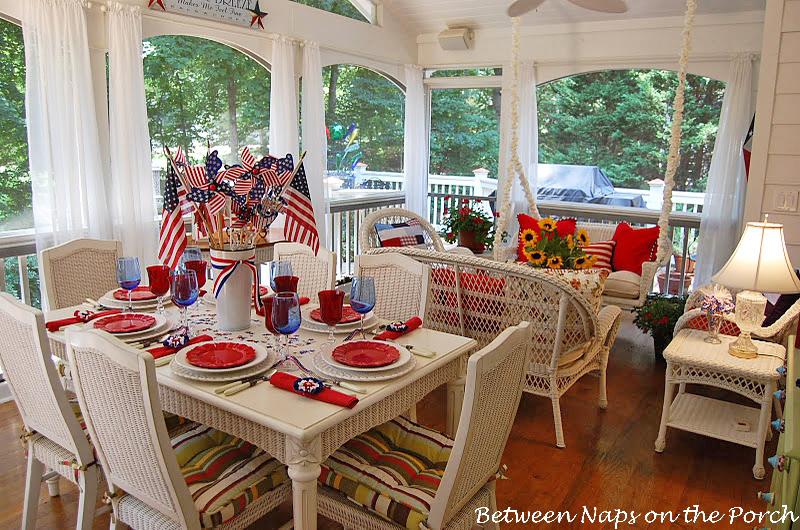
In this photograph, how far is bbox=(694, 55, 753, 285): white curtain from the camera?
16.8 ft

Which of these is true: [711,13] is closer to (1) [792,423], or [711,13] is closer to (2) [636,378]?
(2) [636,378]

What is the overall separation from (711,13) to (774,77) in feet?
6.51

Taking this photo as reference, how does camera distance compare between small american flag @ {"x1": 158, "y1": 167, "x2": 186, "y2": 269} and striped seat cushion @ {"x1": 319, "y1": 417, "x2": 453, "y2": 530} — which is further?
small american flag @ {"x1": 158, "y1": 167, "x2": 186, "y2": 269}

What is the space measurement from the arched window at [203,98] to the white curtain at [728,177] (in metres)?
3.82

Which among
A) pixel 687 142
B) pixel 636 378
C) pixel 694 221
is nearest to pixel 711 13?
pixel 687 142

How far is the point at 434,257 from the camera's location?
314 centimetres

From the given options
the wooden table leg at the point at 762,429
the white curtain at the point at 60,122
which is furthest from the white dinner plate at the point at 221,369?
the wooden table leg at the point at 762,429

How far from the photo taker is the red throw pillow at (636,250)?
195 inches

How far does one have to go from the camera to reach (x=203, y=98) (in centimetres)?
484

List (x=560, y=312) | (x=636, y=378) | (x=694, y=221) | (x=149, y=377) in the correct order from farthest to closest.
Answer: (x=694, y=221)
(x=636, y=378)
(x=560, y=312)
(x=149, y=377)

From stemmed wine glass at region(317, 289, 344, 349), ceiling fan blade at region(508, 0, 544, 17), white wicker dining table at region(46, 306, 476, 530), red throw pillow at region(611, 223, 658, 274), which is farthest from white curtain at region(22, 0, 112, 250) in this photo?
red throw pillow at region(611, 223, 658, 274)

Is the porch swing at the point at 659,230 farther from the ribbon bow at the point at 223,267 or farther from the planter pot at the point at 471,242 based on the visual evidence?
the ribbon bow at the point at 223,267

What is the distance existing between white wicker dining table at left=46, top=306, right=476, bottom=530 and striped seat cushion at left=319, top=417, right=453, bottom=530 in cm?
17

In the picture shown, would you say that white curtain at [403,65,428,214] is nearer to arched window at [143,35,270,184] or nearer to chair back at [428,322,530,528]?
arched window at [143,35,270,184]
